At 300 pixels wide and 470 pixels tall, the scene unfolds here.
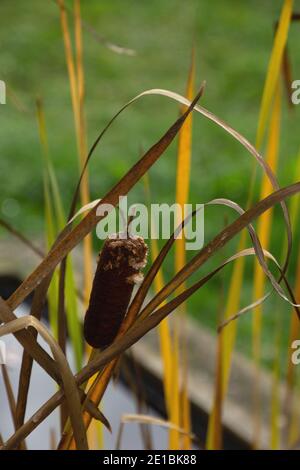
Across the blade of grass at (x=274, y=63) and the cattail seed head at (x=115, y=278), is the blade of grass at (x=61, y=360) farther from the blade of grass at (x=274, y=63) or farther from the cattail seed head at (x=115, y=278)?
the blade of grass at (x=274, y=63)

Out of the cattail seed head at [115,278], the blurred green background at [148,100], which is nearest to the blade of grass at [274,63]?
the cattail seed head at [115,278]

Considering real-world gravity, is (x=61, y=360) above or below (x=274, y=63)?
below

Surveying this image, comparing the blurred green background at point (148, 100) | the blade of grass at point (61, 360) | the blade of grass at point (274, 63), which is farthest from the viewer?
the blurred green background at point (148, 100)

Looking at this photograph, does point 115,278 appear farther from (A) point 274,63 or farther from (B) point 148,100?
(B) point 148,100

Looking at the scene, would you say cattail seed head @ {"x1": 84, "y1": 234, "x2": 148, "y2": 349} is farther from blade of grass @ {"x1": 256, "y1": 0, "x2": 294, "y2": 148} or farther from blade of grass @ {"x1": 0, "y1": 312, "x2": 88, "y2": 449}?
blade of grass @ {"x1": 256, "y1": 0, "x2": 294, "y2": 148}

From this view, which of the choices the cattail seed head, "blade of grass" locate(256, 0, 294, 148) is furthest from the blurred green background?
the cattail seed head

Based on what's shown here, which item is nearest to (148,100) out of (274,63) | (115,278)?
(274,63)
